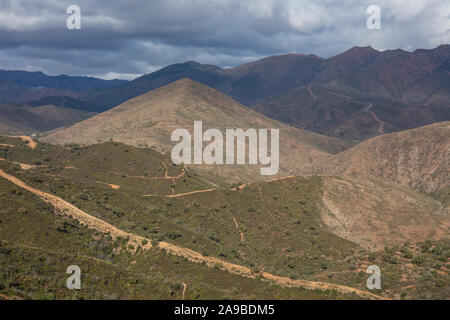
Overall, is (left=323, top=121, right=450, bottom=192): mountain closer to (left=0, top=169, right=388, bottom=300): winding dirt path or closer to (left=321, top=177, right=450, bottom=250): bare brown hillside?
(left=321, top=177, right=450, bottom=250): bare brown hillside

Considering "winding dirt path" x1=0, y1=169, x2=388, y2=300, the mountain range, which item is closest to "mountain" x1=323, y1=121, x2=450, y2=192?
the mountain range

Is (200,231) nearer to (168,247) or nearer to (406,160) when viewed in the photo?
(168,247)

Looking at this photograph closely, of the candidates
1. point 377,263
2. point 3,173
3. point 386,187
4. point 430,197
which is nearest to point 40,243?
point 3,173

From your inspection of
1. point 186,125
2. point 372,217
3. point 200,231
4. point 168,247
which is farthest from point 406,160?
point 168,247

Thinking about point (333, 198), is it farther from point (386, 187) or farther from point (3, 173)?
point (3, 173)

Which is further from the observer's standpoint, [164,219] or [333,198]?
[333,198]
